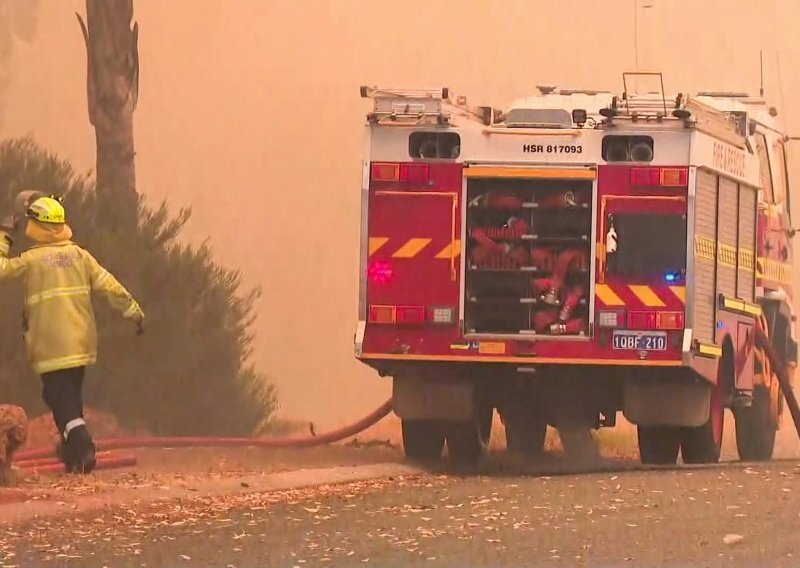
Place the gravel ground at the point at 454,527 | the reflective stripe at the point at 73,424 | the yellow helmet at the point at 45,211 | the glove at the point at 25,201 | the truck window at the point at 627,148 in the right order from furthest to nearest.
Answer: the truck window at the point at 627,148 → the glove at the point at 25,201 → the yellow helmet at the point at 45,211 → the reflective stripe at the point at 73,424 → the gravel ground at the point at 454,527

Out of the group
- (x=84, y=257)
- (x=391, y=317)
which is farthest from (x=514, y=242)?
(x=84, y=257)

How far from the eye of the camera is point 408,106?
1630 centimetres

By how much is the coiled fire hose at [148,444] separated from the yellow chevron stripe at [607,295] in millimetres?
3021

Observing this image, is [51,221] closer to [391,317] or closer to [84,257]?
[84,257]

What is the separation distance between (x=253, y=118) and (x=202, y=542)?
22.2 m

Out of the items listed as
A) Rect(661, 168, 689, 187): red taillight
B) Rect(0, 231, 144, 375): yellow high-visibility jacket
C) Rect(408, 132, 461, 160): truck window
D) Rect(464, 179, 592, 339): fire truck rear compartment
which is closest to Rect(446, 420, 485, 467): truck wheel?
Rect(464, 179, 592, 339): fire truck rear compartment

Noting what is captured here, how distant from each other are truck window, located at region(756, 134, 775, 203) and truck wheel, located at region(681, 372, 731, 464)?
8.36 ft

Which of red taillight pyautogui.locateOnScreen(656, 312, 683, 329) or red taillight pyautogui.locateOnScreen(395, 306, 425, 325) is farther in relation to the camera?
red taillight pyautogui.locateOnScreen(395, 306, 425, 325)

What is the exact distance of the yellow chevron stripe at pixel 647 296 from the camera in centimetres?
1586

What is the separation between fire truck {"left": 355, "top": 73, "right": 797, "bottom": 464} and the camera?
625 inches

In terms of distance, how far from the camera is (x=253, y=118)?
3312cm

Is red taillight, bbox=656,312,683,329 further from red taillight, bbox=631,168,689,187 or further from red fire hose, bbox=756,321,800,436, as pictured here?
red fire hose, bbox=756,321,800,436

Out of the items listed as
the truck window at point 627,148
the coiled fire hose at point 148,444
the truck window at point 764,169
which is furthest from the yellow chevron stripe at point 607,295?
the truck window at point 764,169

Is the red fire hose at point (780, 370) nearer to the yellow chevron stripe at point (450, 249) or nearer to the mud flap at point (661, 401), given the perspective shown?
the mud flap at point (661, 401)
